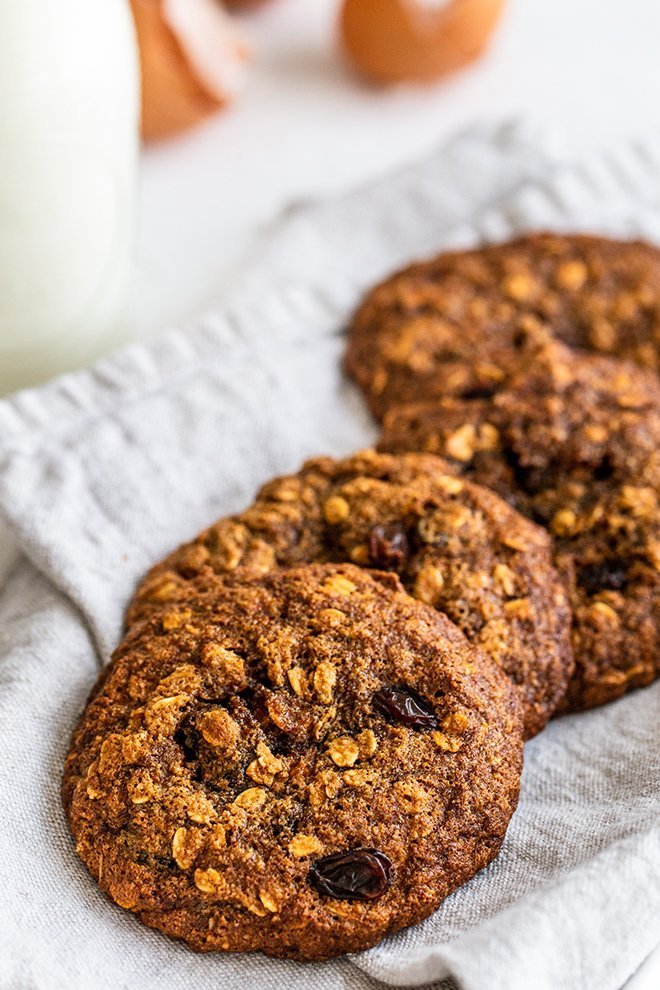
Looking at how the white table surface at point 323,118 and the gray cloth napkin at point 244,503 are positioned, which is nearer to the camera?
the gray cloth napkin at point 244,503

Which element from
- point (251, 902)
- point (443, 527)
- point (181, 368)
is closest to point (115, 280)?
point (181, 368)

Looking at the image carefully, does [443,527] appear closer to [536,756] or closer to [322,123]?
[536,756]

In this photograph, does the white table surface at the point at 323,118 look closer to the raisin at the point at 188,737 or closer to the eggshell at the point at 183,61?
the eggshell at the point at 183,61

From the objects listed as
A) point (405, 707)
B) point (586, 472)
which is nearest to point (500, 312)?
point (586, 472)

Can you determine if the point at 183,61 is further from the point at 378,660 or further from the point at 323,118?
the point at 378,660

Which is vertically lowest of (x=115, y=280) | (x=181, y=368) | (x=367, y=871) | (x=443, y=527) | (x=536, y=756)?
(x=536, y=756)

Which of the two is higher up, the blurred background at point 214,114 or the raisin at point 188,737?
the blurred background at point 214,114

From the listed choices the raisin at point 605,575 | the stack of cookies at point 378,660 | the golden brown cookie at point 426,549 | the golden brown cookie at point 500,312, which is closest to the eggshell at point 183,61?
the golden brown cookie at point 500,312
